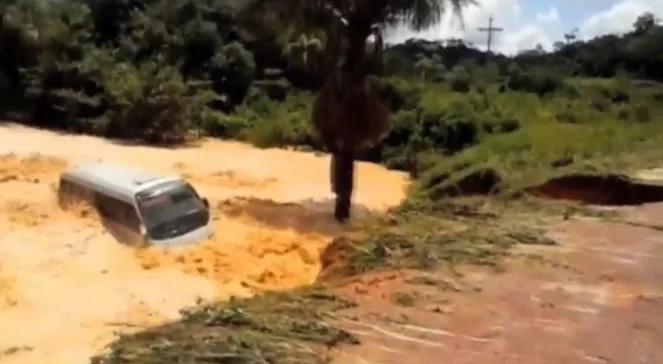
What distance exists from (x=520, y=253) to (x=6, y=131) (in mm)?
24681

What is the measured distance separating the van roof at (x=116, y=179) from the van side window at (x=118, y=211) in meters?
0.10

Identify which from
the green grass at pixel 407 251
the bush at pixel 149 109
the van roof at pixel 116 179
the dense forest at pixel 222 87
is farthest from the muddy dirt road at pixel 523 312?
the bush at pixel 149 109

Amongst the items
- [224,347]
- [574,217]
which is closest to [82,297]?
[574,217]

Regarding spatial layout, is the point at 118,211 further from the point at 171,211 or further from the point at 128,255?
the point at 128,255

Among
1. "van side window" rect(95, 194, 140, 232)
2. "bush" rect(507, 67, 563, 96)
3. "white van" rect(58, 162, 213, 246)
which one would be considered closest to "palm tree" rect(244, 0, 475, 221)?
"white van" rect(58, 162, 213, 246)

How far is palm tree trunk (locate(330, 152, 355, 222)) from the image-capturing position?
20000 millimetres

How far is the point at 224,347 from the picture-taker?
4242 millimetres

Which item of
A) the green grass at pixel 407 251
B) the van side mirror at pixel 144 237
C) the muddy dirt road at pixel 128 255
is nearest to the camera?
the green grass at pixel 407 251

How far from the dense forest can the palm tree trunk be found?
5810 millimetres

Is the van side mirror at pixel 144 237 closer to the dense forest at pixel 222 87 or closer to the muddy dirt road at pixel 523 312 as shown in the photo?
the muddy dirt road at pixel 523 312

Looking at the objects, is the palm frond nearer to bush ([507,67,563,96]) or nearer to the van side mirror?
the van side mirror

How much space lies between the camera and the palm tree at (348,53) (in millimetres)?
19562

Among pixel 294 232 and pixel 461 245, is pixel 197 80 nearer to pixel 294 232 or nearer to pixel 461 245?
pixel 294 232

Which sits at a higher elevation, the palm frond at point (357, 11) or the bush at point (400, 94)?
the palm frond at point (357, 11)
